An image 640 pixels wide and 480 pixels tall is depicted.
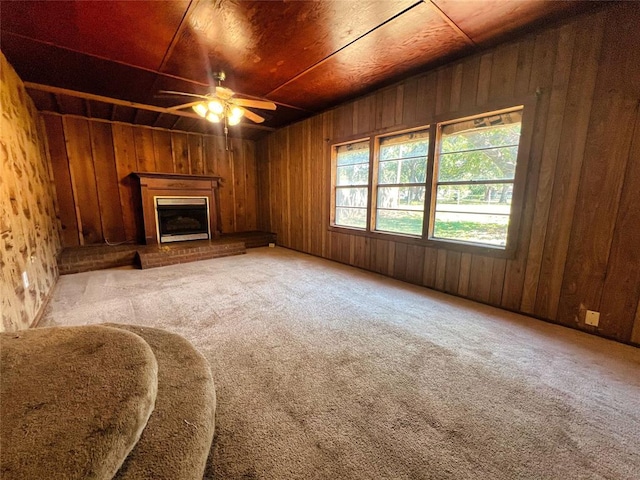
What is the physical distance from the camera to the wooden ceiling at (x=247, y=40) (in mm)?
2041

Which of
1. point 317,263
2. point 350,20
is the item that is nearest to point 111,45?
point 350,20

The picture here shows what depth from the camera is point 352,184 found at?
418 cm

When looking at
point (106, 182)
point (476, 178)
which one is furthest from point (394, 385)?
point (106, 182)

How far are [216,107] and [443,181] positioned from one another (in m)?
2.77

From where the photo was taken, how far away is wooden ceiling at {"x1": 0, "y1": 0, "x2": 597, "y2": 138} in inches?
80.4

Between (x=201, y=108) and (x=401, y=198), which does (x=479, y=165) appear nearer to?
(x=401, y=198)

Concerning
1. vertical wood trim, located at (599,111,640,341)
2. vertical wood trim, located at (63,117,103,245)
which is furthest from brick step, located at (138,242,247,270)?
vertical wood trim, located at (599,111,640,341)

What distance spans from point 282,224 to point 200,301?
3102mm

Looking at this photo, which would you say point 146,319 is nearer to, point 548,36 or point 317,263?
point 317,263

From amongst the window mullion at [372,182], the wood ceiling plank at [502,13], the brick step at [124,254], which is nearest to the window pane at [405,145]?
the window mullion at [372,182]

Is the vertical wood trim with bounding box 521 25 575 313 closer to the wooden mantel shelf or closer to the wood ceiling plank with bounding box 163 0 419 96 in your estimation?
the wood ceiling plank with bounding box 163 0 419 96

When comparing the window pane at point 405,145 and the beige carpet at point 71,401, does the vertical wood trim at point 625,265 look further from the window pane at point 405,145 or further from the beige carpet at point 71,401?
the beige carpet at point 71,401

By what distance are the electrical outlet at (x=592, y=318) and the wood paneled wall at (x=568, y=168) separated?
3 cm

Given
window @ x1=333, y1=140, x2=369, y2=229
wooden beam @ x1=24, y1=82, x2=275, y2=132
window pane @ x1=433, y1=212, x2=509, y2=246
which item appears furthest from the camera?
window @ x1=333, y1=140, x2=369, y2=229
